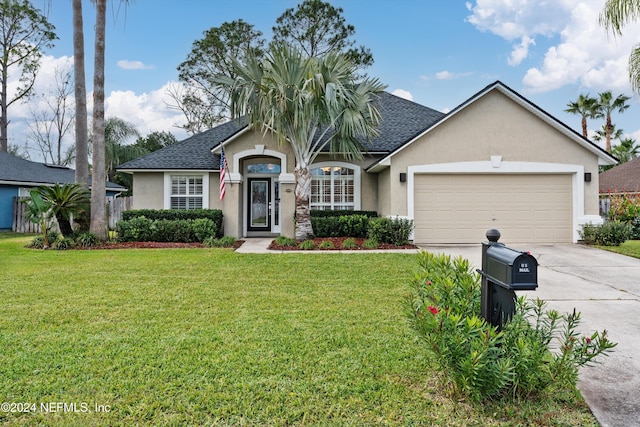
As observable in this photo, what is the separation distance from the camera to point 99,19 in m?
12.9

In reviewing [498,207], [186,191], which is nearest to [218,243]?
[186,191]

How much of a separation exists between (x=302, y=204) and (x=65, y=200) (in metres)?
7.58

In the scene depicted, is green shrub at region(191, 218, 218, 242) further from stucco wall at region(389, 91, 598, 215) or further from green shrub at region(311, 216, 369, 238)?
stucco wall at region(389, 91, 598, 215)

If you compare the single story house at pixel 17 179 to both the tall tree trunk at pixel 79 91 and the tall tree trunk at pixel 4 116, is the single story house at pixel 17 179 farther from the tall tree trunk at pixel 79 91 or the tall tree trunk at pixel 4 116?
the tall tree trunk at pixel 79 91

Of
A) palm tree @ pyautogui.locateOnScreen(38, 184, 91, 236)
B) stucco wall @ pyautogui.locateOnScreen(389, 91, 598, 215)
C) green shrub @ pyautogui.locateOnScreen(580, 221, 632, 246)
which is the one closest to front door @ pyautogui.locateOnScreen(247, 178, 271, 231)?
palm tree @ pyautogui.locateOnScreen(38, 184, 91, 236)

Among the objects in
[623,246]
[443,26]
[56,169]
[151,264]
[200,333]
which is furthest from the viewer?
[56,169]

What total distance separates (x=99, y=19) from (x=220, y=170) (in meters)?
6.39

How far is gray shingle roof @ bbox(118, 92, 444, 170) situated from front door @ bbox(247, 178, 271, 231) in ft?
5.88

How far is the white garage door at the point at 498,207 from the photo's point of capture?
39.9 ft

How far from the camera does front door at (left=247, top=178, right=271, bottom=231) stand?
15.5m

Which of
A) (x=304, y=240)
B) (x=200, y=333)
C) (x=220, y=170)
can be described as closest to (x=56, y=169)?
(x=220, y=170)

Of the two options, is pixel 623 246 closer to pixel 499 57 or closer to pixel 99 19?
pixel 499 57

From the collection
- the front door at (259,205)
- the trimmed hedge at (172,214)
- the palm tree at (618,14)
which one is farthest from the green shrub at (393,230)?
the palm tree at (618,14)

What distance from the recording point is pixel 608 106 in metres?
29.2
